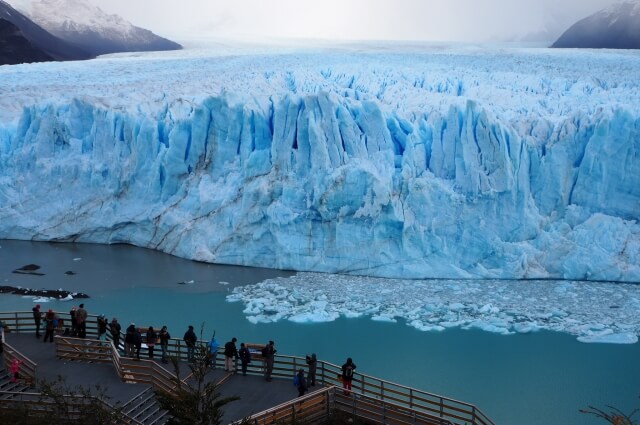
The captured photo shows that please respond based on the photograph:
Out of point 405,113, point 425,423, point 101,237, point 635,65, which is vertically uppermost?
point 635,65

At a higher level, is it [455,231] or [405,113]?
[405,113]

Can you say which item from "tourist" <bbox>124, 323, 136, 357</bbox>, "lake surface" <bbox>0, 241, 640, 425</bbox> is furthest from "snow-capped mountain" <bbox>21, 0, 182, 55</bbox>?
"tourist" <bbox>124, 323, 136, 357</bbox>

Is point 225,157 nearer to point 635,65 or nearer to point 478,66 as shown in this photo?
point 478,66

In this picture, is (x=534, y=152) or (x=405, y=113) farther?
(x=405, y=113)

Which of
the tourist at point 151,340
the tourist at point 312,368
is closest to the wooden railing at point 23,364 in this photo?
the tourist at point 151,340

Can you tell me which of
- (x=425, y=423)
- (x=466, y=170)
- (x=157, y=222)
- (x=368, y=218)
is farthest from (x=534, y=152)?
(x=425, y=423)

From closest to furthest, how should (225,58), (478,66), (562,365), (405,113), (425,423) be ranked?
1. (425,423)
2. (562,365)
3. (405,113)
4. (478,66)
5. (225,58)

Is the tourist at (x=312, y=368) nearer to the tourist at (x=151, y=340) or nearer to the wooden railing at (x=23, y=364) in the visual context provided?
the tourist at (x=151, y=340)
